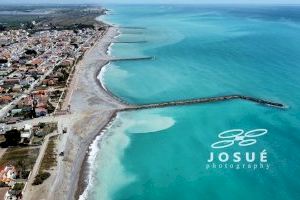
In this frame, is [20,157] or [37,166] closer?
[37,166]

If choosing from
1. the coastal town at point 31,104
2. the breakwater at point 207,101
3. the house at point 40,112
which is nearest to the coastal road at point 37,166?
the coastal town at point 31,104

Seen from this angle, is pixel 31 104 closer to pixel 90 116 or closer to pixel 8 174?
pixel 90 116

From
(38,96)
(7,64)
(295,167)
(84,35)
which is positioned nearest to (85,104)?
(38,96)

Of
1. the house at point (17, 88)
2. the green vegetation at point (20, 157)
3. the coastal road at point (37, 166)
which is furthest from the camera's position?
the house at point (17, 88)

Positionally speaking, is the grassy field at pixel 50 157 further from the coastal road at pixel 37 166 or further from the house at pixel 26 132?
the house at pixel 26 132

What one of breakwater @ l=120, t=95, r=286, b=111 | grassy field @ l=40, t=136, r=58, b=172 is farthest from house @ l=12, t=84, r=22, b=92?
grassy field @ l=40, t=136, r=58, b=172

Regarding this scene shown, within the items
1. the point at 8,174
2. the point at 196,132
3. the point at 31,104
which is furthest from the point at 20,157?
the point at 196,132

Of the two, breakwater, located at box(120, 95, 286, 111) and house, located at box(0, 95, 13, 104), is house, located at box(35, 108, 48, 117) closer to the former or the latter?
house, located at box(0, 95, 13, 104)
